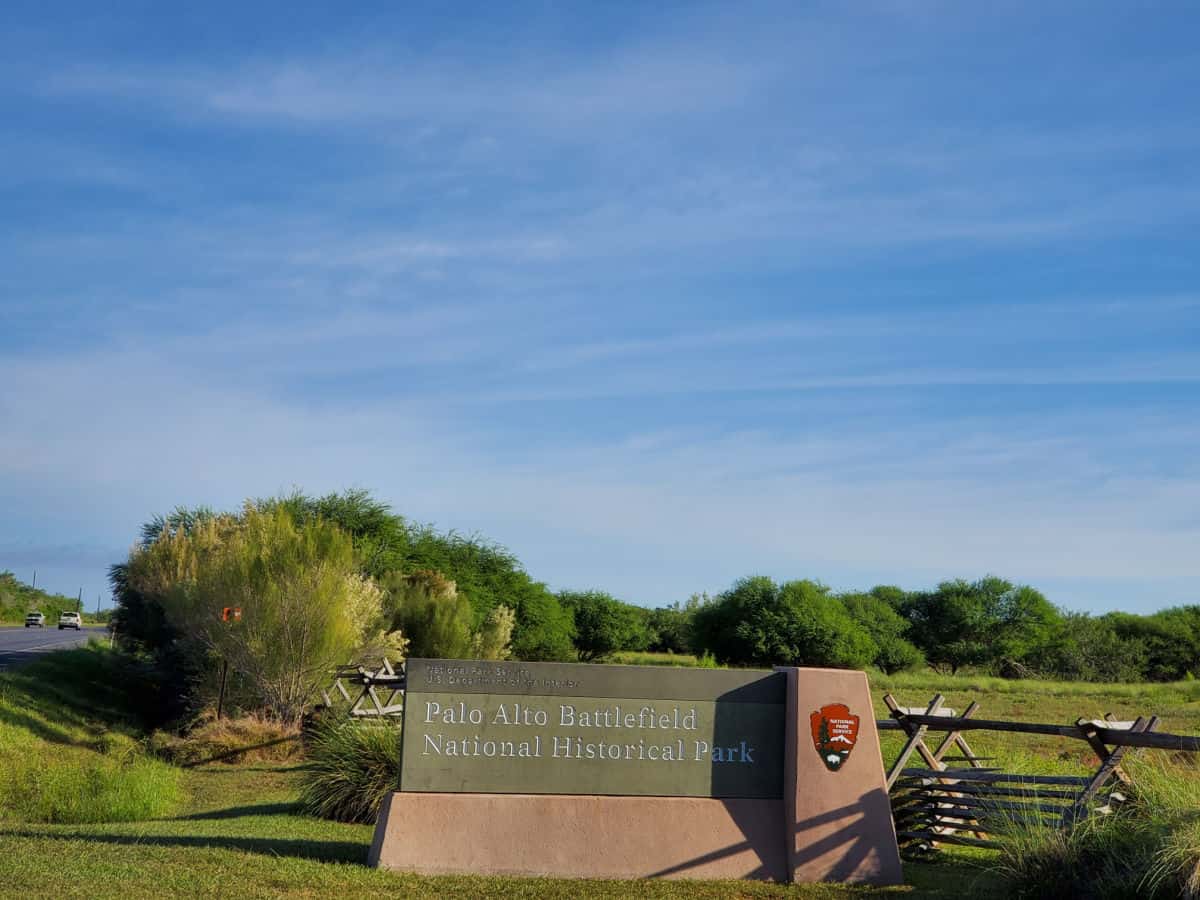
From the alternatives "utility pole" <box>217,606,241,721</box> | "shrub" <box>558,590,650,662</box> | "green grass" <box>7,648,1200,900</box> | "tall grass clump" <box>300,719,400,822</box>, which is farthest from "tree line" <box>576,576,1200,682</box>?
"tall grass clump" <box>300,719,400,822</box>

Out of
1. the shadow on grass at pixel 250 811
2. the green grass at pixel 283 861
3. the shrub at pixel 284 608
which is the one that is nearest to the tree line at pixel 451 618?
the shrub at pixel 284 608

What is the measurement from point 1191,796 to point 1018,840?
1419 millimetres

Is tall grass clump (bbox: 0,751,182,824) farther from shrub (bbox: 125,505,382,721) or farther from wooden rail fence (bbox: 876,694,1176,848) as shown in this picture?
wooden rail fence (bbox: 876,694,1176,848)

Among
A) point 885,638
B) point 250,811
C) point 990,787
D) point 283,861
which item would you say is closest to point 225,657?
point 250,811

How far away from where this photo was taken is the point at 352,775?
1401 centimetres

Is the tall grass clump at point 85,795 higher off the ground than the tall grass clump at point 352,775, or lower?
lower

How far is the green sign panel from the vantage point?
10.5 meters

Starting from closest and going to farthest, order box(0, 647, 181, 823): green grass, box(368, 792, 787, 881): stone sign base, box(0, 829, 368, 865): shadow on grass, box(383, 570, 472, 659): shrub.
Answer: box(368, 792, 787, 881): stone sign base
box(0, 829, 368, 865): shadow on grass
box(0, 647, 181, 823): green grass
box(383, 570, 472, 659): shrub

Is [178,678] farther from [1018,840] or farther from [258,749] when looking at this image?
[1018,840]

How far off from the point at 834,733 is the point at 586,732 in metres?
2.27

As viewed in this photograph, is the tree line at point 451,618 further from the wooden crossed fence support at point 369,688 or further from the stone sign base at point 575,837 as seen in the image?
the stone sign base at point 575,837

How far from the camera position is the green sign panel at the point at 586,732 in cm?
1052

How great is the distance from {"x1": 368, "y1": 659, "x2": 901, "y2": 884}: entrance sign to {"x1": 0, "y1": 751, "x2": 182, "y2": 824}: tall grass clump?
5.72 meters

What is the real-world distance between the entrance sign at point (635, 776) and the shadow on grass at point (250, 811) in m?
4.63
